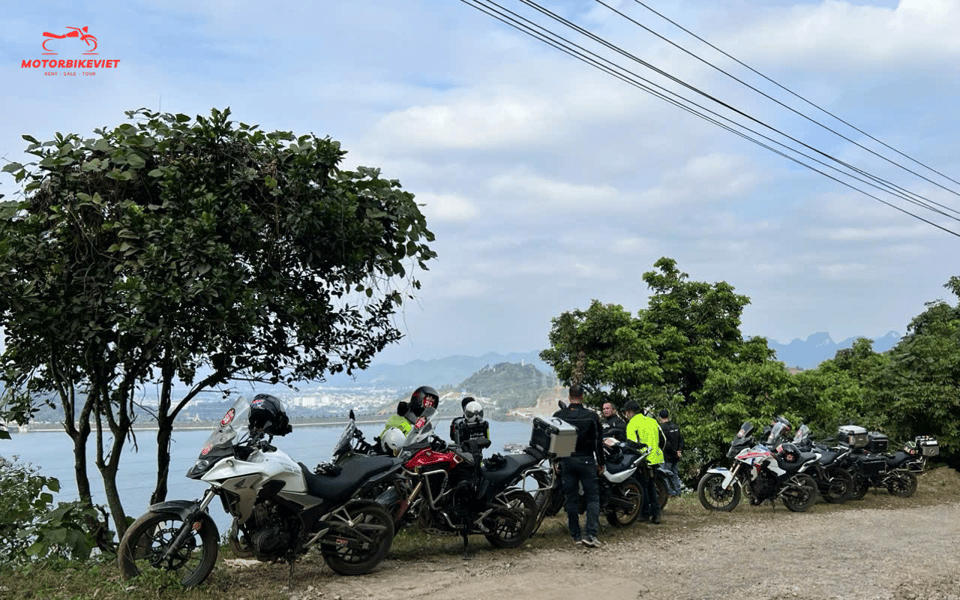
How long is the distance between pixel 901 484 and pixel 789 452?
3.88 m

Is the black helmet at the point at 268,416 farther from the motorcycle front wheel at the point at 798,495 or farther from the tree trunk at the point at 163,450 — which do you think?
the motorcycle front wheel at the point at 798,495

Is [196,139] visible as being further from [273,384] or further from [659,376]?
[659,376]

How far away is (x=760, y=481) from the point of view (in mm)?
11664

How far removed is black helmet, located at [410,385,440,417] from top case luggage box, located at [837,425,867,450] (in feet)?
29.1

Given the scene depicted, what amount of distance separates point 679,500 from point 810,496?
1976mm

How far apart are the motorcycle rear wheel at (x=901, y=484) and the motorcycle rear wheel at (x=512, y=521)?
30.5 ft

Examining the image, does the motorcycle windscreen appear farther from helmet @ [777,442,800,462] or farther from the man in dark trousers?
helmet @ [777,442,800,462]

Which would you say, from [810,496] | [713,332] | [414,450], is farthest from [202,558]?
[713,332]

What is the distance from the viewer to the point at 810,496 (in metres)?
11.7

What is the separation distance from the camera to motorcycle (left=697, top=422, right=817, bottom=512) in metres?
11.4

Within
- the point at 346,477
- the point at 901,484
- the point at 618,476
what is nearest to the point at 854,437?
the point at 901,484

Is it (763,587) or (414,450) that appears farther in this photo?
(414,450)

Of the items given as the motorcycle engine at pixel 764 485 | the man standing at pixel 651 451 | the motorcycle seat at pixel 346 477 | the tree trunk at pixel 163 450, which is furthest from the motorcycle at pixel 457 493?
the motorcycle engine at pixel 764 485

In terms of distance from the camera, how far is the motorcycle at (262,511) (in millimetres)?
5719
